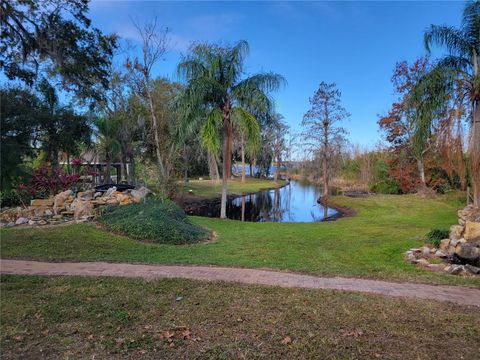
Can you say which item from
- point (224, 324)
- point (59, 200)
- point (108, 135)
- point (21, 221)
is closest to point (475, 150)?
point (224, 324)

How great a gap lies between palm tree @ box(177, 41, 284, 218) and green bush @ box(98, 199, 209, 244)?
416 centimetres

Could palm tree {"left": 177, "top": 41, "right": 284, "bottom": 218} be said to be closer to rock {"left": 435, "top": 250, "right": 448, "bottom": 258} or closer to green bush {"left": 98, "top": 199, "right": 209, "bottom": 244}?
green bush {"left": 98, "top": 199, "right": 209, "bottom": 244}

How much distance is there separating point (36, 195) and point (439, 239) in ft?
40.1

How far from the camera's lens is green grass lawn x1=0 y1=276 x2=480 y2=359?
307cm

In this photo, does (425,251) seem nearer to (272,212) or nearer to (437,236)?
(437,236)

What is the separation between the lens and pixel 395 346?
3.12m

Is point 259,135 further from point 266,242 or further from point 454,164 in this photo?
point 454,164

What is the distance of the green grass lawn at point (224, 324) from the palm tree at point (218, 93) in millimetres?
9287

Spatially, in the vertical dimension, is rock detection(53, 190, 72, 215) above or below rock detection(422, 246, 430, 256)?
above

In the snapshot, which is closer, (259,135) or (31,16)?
(31,16)

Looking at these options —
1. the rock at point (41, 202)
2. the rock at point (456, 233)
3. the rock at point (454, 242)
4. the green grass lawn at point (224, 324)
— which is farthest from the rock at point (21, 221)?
the rock at point (456, 233)

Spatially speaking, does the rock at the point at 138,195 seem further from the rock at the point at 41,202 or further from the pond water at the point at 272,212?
the pond water at the point at 272,212

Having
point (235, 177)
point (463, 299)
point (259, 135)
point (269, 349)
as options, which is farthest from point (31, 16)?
point (235, 177)

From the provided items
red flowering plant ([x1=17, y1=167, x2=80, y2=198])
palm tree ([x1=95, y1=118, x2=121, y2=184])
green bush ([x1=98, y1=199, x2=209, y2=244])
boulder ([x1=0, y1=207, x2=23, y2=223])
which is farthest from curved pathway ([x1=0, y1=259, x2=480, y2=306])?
palm tree ([x1=95, y1=118, x2=121, y2=184])
